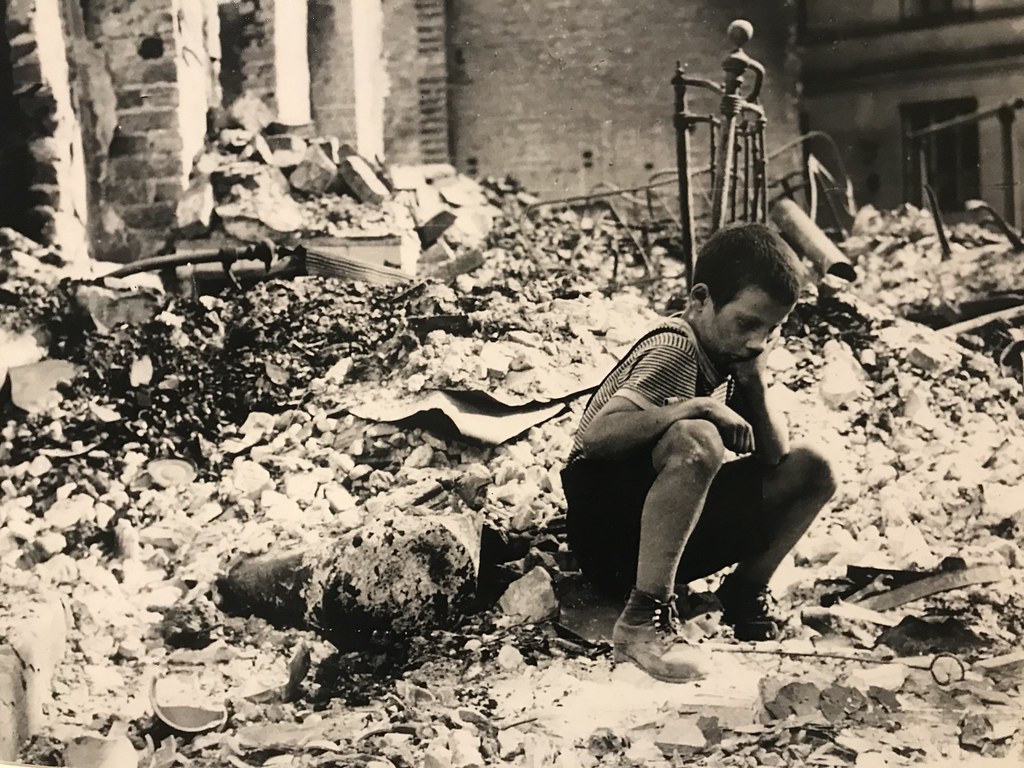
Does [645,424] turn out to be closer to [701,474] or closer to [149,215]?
[701,474]

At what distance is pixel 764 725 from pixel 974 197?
1.04 metres

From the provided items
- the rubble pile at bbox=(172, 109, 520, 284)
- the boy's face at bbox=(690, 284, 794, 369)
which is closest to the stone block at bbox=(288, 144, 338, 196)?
the rubble pile at bbox=(172, 109, 520, 284)

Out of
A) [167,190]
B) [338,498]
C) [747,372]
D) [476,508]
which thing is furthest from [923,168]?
[167,190]

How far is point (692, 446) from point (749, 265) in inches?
13.7

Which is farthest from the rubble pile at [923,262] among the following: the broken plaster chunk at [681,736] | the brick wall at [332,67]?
the brick wall at [332,67]

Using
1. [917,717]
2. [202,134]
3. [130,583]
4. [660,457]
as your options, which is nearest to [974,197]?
[660,457]

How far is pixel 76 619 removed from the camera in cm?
192

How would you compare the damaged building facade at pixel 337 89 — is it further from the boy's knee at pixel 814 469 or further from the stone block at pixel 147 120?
the boy's knee at pixel 814 469

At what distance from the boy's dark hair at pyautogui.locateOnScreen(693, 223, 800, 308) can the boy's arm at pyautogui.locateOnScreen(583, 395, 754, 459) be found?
0.21 metres

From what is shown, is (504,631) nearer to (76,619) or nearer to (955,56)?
(76,619)

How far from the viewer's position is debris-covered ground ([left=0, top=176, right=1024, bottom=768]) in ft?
5.42

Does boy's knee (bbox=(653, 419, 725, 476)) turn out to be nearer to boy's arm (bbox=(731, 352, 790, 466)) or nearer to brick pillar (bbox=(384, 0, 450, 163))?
boy's arm (bbox=(731, 352, 790, 466))

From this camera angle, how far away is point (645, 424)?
165 centimetres

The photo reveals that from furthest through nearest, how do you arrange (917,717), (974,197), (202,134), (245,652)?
(202,134), (245,652), (974,197), (917,717)
